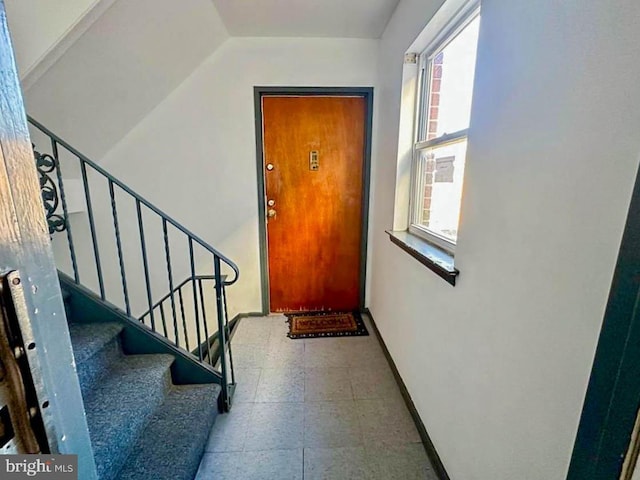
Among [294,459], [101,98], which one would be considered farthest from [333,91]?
[294,459]

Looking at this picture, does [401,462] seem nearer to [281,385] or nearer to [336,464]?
[336,464]

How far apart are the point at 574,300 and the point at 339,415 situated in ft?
4.56

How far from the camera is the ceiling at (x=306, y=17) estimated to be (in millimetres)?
1891

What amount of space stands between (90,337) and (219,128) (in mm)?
1752

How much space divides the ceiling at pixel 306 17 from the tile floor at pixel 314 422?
2363 mm

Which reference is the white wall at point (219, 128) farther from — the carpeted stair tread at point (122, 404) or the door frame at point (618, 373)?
the door frame at point (618, 373)

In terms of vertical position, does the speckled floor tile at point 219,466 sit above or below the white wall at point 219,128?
below

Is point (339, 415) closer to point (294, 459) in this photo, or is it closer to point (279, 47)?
point (294, 459)

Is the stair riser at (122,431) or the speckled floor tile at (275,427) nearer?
the stair riser at (122,431)

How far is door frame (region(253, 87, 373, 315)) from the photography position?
2449 mm

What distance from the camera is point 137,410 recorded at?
4.15 feet

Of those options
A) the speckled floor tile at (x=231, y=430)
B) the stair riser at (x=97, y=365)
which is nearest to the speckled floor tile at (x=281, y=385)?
the speckled floor tile at (x=231, y=430)

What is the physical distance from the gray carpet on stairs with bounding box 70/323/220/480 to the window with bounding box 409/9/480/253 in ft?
4.80

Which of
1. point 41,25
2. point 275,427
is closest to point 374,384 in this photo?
point 275,427
